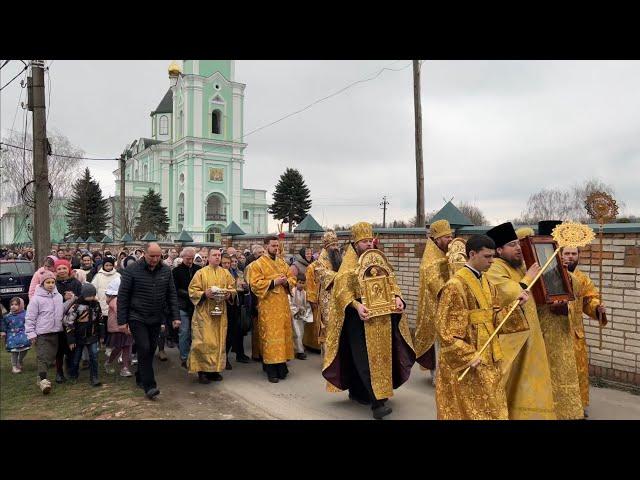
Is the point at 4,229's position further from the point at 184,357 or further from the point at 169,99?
the point at 184,357

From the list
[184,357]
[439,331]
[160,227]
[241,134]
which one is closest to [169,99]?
[241,134]

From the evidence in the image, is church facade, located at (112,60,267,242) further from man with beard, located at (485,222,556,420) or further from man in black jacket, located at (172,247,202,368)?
man with beard, located at (485,222,556,420)

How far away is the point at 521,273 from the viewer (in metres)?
4.38

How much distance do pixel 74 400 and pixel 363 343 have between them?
3476mm

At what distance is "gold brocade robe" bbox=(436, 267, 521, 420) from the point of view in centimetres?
362

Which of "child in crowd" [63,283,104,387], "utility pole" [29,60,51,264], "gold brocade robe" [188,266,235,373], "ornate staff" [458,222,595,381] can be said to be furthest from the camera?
"utility pole" [29,60,51,264]

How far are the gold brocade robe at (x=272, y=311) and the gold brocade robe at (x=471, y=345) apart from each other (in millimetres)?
3526

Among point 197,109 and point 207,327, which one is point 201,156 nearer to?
point 197,109

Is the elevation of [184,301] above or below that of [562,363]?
above

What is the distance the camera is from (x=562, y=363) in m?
4.57

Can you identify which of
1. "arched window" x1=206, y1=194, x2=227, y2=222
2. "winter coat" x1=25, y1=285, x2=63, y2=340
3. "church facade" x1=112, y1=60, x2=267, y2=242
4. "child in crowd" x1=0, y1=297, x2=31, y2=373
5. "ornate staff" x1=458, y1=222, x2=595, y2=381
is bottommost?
"child in crowd" x1=0, y1=297, x2=31, y2=373

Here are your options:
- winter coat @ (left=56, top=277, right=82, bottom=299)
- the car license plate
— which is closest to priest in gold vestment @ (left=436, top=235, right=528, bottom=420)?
winter coat @ (left=56, top=277, right=82, bottom=299)

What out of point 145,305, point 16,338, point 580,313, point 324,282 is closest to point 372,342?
point 324,282

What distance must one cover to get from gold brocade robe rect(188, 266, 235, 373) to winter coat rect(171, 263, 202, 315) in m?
0.70
